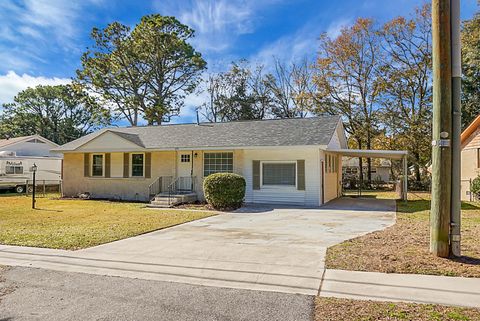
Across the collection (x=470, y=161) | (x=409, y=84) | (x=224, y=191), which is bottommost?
(x=224, y=191)

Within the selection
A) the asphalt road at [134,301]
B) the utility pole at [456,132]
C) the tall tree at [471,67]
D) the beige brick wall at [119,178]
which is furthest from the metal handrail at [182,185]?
the tall tree at [471,67]

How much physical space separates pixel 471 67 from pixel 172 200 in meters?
24.4

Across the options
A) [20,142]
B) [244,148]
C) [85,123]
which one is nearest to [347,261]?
[244,148]

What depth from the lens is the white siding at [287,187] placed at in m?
15.4

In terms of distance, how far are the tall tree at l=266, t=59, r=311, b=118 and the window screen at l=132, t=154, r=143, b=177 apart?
20.6 m

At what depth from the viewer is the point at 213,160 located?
17203 mm

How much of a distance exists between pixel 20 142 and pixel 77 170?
12689mm

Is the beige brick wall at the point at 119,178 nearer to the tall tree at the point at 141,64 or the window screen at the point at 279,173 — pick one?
the window screen at the point at 279,173

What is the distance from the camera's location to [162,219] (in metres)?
11.4

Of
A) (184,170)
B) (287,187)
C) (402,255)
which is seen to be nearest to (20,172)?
(184,170)

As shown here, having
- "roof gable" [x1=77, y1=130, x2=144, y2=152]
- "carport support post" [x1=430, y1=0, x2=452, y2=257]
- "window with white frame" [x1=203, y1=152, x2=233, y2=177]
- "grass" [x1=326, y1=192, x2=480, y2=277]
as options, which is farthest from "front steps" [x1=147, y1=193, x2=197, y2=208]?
"carport support post" [x1=430, y1=0, x2=452, y2=257]

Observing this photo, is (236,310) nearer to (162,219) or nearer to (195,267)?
(195,267)

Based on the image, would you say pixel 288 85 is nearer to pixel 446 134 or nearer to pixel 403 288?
pixel 446 134

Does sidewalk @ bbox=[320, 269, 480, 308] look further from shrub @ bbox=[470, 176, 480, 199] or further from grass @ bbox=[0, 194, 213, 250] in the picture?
shrub @ bbox=[470, 176, 480, 199]
